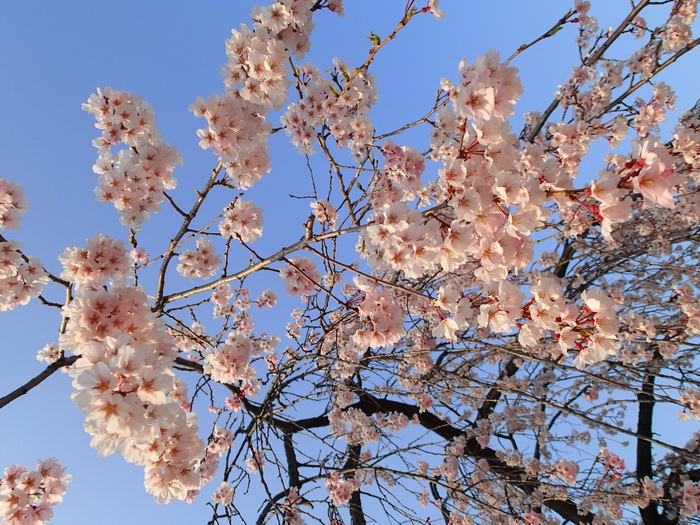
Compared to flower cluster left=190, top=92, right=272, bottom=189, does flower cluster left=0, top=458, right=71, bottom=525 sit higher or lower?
lower

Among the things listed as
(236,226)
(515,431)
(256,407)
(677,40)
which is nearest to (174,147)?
(236,226)

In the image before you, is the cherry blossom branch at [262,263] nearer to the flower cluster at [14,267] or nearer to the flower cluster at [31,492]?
the flower cluster at [14,267]

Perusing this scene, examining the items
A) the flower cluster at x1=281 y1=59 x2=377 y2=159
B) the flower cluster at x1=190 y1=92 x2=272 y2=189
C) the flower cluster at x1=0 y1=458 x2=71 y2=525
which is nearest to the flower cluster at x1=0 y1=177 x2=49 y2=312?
the flower cluster at x1=0 y1=458 x2=71 y2=525

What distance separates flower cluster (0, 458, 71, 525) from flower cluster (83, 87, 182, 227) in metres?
1.55

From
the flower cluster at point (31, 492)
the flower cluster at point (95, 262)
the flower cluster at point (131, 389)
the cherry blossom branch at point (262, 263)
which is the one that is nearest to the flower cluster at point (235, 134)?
the cherry blossom branch at point (262, 263)

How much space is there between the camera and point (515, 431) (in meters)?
5.37

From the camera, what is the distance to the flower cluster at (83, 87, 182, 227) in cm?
215

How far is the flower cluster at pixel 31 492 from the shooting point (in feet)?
6.95

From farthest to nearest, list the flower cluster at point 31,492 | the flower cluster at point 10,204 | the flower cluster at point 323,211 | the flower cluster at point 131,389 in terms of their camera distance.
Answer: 1. the flower cluster at point 323,211
2. the flower cluster at point 10,204
3. the flower cluster at point 31,492
4. the flower cluster at point 131,389

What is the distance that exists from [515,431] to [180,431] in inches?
201

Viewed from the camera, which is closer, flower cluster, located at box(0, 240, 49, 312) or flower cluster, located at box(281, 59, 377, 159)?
flower cluster, located at box(0, 240, 49, 312)

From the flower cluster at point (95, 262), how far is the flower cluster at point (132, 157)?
10.1 inches

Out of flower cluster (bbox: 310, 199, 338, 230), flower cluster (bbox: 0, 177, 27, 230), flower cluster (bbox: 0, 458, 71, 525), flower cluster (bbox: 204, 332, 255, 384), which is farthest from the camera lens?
flower cluster (bbox: 310, 199, 338, 230)

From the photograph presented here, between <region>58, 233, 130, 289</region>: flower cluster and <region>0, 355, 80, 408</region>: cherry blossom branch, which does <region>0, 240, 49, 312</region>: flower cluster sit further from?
<region>0, 355, 80, 408</region>: cherry blossom branch
